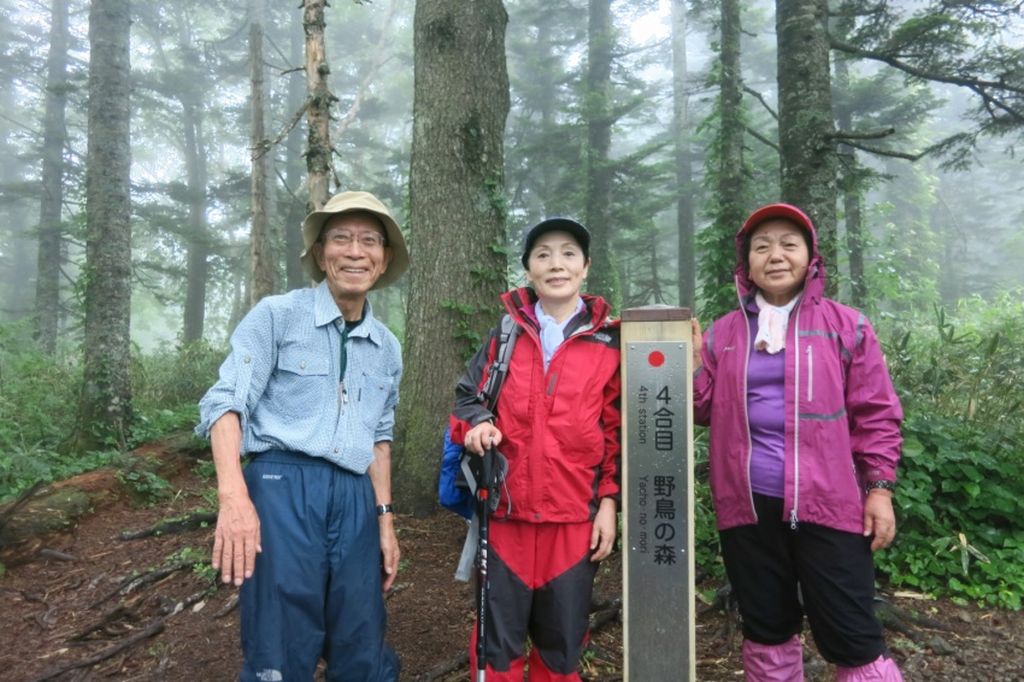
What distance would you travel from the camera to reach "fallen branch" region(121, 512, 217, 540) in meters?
5.84

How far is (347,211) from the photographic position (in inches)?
104

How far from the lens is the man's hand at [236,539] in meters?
2.20

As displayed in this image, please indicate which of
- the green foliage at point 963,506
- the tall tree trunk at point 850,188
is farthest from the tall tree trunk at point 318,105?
the green foliage at point 963,506

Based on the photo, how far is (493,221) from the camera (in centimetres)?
557

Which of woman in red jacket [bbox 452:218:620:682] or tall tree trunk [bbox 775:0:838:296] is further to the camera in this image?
tall tree trunk [bbox 775:0:838:296]

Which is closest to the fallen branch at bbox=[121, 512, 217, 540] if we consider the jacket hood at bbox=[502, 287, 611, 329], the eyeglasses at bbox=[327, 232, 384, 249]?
the eyeglasses at bbox=[327, 232, 384, 249]

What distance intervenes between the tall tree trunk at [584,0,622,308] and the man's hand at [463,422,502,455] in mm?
14110

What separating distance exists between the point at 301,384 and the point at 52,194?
71.7ft

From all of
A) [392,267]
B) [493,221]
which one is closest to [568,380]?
[392,267]

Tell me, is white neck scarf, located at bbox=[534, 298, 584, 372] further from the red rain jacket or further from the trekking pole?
the trekking pole

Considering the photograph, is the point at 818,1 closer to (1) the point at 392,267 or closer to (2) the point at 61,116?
(1) the point at 392,267

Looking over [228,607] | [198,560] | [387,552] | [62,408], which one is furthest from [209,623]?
[62,408]

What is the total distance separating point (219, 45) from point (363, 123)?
6679 millimetres

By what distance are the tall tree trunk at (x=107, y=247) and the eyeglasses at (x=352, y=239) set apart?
7164 mm
